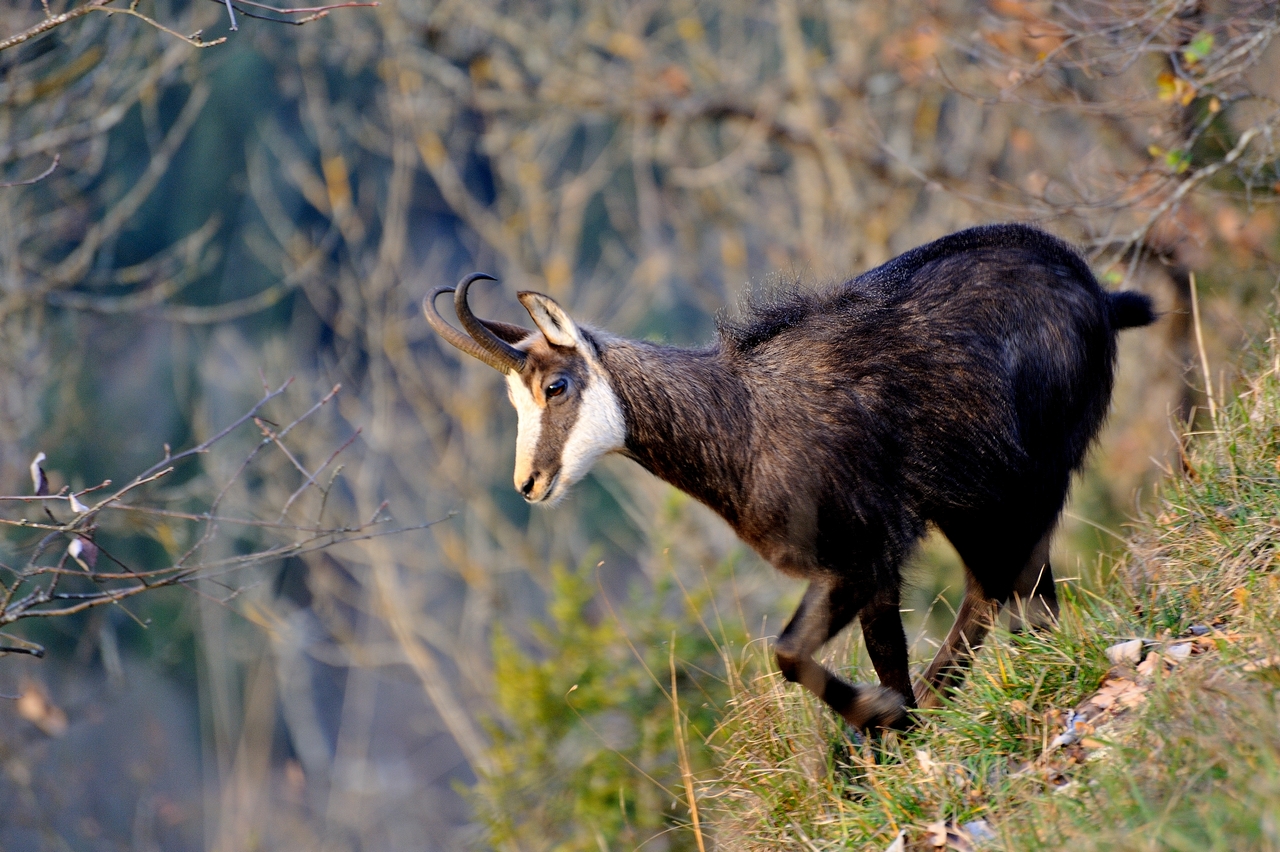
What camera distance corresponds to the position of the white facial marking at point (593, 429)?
408 centimetres

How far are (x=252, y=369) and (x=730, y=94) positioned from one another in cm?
795

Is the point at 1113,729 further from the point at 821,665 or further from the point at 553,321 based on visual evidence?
the point at 553,321

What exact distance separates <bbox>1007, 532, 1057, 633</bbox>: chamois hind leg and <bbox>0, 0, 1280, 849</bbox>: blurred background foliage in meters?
0.47

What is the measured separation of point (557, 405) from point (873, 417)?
110 centimetres

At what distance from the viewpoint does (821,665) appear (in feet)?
12.4

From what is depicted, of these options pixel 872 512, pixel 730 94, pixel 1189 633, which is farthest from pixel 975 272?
pixel 730 94

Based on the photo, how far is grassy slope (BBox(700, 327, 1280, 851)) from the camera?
2.64 metres

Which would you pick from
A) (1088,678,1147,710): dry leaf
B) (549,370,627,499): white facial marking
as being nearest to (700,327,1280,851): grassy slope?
(1088,678,1147,710): dry leaf

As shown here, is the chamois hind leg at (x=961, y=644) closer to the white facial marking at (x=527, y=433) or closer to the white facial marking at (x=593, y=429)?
the white facial marking at (x=593, y=429)

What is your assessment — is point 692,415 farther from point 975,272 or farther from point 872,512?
point 975,272

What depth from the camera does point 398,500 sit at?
15.5 metres

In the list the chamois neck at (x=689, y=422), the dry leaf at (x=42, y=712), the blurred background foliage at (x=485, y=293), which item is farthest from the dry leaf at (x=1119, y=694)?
the dry leaf at (x=42, y=712)

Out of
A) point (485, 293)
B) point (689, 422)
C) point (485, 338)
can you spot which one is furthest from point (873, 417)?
point (485, 293)

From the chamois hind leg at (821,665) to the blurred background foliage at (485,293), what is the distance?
390 millimetres
